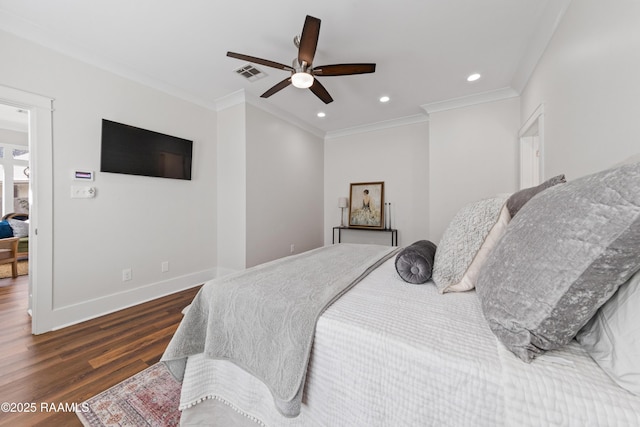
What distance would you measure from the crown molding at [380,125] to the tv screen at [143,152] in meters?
2.67


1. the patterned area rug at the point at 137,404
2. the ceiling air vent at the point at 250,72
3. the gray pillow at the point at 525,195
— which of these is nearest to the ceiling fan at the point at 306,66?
the ceiling air vent at the point at 250,72

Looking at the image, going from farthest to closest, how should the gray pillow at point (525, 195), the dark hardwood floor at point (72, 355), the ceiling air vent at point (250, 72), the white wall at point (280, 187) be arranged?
the white wall at point (280, 187), the ceiling air vent at point (250, 72), the dark hardwood floor at point (72, 355), the gray pillow at point (525, 195)

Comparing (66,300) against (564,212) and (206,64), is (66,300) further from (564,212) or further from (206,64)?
(564,212)

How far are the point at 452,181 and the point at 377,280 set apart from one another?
2693mm

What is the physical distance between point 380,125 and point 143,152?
140 inches

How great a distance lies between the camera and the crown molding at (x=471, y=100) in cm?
301

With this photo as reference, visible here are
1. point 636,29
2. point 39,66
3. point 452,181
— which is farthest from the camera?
point 452,181

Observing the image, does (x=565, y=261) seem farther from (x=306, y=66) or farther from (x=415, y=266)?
(x=306, y=66)

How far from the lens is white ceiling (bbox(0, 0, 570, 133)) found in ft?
5.90

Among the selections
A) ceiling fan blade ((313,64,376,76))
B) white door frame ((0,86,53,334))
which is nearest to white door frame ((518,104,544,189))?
ceiling fan blade ((313,64,376,76))

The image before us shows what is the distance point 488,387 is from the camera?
619 millimetres

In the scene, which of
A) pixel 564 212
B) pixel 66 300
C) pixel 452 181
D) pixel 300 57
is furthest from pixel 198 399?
pixel 452 181

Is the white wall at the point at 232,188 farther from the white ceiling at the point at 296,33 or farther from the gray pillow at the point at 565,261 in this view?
the gray pillow at the point at 565,261

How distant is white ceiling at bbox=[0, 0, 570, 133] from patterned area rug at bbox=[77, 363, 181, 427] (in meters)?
2.67
